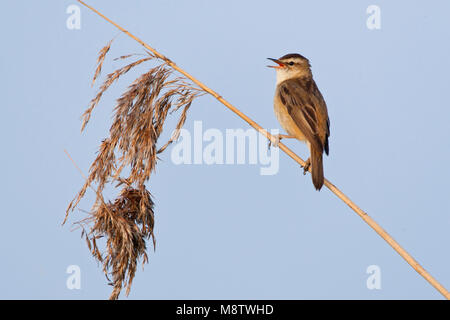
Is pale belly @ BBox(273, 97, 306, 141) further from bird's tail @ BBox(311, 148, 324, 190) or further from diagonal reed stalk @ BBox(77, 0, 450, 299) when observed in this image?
diagonal reed stalk @ BBox(77, 0, 450, 299)

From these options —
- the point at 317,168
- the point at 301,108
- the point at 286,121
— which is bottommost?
the point at 317,168

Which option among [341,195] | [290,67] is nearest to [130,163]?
[341,195]

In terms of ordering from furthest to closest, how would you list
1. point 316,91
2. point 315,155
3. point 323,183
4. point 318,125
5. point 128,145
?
1. point 316,91
2. point 318,125
3. point 315,155
4. point 323,183
5. point 128,145

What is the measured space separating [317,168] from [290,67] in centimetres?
180

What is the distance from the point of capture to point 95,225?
11.1 feet

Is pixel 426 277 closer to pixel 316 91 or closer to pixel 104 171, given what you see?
pixel 104 171

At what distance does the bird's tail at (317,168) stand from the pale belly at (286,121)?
45cm

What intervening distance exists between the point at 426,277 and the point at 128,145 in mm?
1872

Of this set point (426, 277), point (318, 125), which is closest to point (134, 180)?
point (426, 277)

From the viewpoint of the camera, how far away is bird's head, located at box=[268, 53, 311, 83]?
596 centimetres

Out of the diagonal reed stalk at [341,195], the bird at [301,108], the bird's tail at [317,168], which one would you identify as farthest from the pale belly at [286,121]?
the diagonal reed stalk at [341,195]

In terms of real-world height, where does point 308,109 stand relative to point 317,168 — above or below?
above

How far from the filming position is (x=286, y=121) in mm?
5410

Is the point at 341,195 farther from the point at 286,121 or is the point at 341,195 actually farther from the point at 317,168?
the point at 286,121
